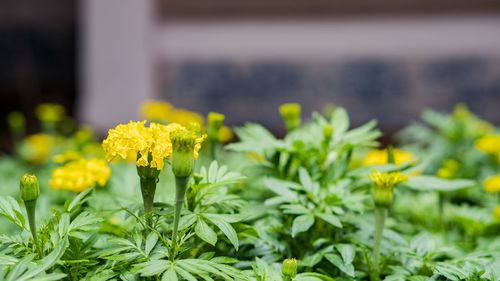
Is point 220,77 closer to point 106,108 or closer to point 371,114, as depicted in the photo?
point 106,108

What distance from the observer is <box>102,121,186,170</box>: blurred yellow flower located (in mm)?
457

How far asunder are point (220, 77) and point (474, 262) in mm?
2618

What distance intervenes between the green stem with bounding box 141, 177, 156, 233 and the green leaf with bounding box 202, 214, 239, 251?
0.06 meters

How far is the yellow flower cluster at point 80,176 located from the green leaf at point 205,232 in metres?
0.23

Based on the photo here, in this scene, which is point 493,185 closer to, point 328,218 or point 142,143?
point 328,218

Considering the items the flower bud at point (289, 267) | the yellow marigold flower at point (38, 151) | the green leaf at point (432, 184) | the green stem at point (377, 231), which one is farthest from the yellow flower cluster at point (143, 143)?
the yellow marigold flower at point (38, 151)

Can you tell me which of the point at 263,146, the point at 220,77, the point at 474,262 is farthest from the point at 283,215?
the point at 220,77

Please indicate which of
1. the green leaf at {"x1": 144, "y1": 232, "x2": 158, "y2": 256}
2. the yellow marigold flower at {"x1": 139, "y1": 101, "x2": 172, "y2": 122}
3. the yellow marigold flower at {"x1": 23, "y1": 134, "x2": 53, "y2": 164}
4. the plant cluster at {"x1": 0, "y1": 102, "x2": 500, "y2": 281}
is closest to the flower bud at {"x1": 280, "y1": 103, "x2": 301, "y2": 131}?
the plant cluster at {"x1": 0, "y1": 102, "x2": 500, "y2": 281}

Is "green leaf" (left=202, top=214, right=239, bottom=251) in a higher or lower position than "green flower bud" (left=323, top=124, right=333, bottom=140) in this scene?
lower

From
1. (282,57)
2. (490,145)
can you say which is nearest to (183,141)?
(490,145)

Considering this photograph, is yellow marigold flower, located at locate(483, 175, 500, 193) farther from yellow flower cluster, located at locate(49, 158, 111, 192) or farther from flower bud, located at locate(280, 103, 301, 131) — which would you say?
yellow flower cluster, located at locate(49, 158, 111, 192)

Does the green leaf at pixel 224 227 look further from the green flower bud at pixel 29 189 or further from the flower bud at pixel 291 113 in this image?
the flower bud at pixel 291 113

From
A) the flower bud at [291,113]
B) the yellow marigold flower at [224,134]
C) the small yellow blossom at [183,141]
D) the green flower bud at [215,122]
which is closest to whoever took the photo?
the small yellow blossom at [183,141]

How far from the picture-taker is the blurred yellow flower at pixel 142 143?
18.0 inches
